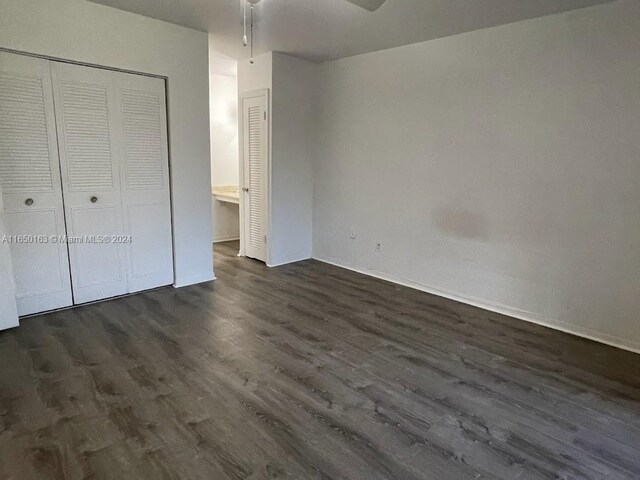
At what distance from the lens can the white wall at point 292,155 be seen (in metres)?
4.72

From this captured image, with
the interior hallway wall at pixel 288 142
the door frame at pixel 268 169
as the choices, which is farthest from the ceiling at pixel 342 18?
the door frame at pixel 268 169

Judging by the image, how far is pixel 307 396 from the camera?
234 centimetres

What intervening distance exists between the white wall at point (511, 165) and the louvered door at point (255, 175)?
968mm

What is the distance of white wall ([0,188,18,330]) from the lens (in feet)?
9.59

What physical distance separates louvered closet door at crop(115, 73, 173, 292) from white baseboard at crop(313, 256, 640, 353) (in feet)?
7.89

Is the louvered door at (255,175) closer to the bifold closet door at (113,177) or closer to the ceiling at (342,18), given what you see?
the ceiling at (342,18)

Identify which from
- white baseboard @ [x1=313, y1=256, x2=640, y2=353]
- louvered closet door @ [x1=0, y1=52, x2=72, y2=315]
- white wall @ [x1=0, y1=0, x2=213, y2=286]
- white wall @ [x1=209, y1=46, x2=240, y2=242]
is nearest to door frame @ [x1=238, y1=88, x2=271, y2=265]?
white wall @ [x1=0, y1=0, x2=213, y2=286]

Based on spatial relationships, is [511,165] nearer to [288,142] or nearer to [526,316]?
[526,316]

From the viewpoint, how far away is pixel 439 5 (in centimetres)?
298

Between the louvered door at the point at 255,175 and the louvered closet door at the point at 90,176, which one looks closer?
the louvered closet door at the point at 90,176

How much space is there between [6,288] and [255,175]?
2797 millimetres

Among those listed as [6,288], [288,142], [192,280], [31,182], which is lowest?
[192,280]

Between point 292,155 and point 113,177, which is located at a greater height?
point 292,155

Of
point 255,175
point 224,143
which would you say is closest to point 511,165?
point 255,175
